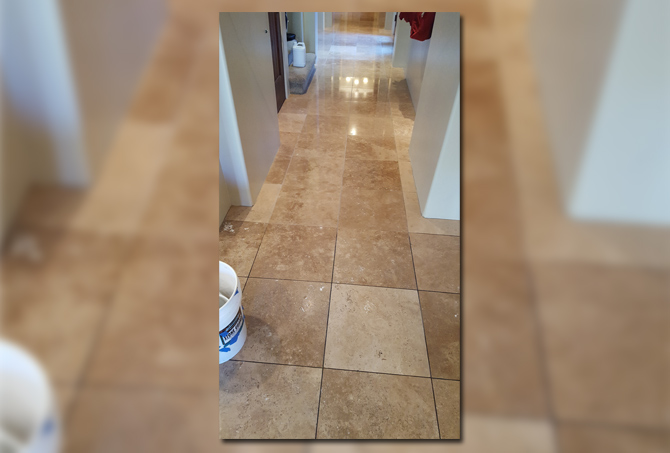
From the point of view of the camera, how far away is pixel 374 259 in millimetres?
1583

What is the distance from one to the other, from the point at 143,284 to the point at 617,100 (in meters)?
0.23

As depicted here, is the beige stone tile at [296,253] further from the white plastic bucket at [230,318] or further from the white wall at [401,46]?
the white wall at [401,46]

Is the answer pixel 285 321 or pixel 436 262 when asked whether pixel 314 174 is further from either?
pixel 285 321

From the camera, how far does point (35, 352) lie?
0.57 ft

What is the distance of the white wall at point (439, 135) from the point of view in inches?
57.5

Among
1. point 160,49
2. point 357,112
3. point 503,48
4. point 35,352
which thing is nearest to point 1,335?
point 35,352

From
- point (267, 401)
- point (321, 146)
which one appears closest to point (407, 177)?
point (321, 146)

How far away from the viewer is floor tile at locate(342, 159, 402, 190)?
2.04 metres

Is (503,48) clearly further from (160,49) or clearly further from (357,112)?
(357,112)

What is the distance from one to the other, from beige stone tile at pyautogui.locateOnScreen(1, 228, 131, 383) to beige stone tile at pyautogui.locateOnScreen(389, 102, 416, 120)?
282 centimetres

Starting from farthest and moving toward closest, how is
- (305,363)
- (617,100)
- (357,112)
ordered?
(357,112) < (305,363) < (617,100)

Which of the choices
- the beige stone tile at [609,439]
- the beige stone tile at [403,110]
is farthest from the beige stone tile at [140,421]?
the beige stone tile at [403,110]

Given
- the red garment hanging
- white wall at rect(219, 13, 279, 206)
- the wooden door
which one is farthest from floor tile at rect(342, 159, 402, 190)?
the wooden door

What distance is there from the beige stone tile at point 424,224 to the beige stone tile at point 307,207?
36 cm
